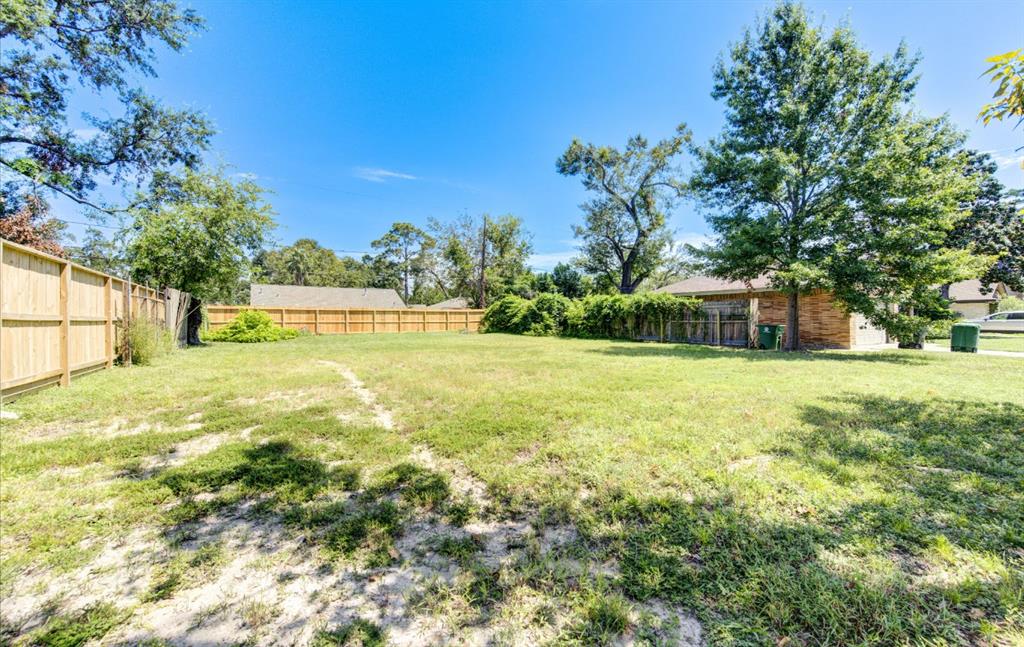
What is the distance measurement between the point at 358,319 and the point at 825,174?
73.4 ft

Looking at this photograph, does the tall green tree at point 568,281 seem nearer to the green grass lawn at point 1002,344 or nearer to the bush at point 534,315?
the bush at point 534,315

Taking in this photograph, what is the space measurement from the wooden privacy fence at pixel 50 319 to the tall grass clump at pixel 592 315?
16.6m

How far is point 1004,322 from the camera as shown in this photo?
21.5 m

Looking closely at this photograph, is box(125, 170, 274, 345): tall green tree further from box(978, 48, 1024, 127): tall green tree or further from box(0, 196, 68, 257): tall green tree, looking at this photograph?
box(978, 48, 1024, 127): tall green tree

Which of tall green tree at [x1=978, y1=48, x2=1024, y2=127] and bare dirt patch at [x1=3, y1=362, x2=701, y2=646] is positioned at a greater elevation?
tall green tree at [x1=978, y1=48, x2=1024, y2=127]

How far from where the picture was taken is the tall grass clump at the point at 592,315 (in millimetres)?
16375

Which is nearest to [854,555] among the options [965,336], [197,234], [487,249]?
[197,234]

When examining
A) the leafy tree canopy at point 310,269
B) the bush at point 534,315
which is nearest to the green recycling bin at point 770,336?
the bush at point 534,315

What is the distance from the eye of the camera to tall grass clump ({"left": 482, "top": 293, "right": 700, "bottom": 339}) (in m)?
16.4

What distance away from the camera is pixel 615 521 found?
2271mm

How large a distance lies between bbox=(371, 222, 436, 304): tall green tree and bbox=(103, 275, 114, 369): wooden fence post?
1348 inches

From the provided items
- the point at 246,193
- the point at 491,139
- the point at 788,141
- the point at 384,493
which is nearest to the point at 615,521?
the point at 384,493

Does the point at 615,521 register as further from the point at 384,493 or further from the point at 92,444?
the point at 92,444

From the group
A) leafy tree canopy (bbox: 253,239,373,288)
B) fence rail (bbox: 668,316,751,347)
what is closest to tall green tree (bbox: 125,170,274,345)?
fence rail (bbox: 668,316,751,347)
